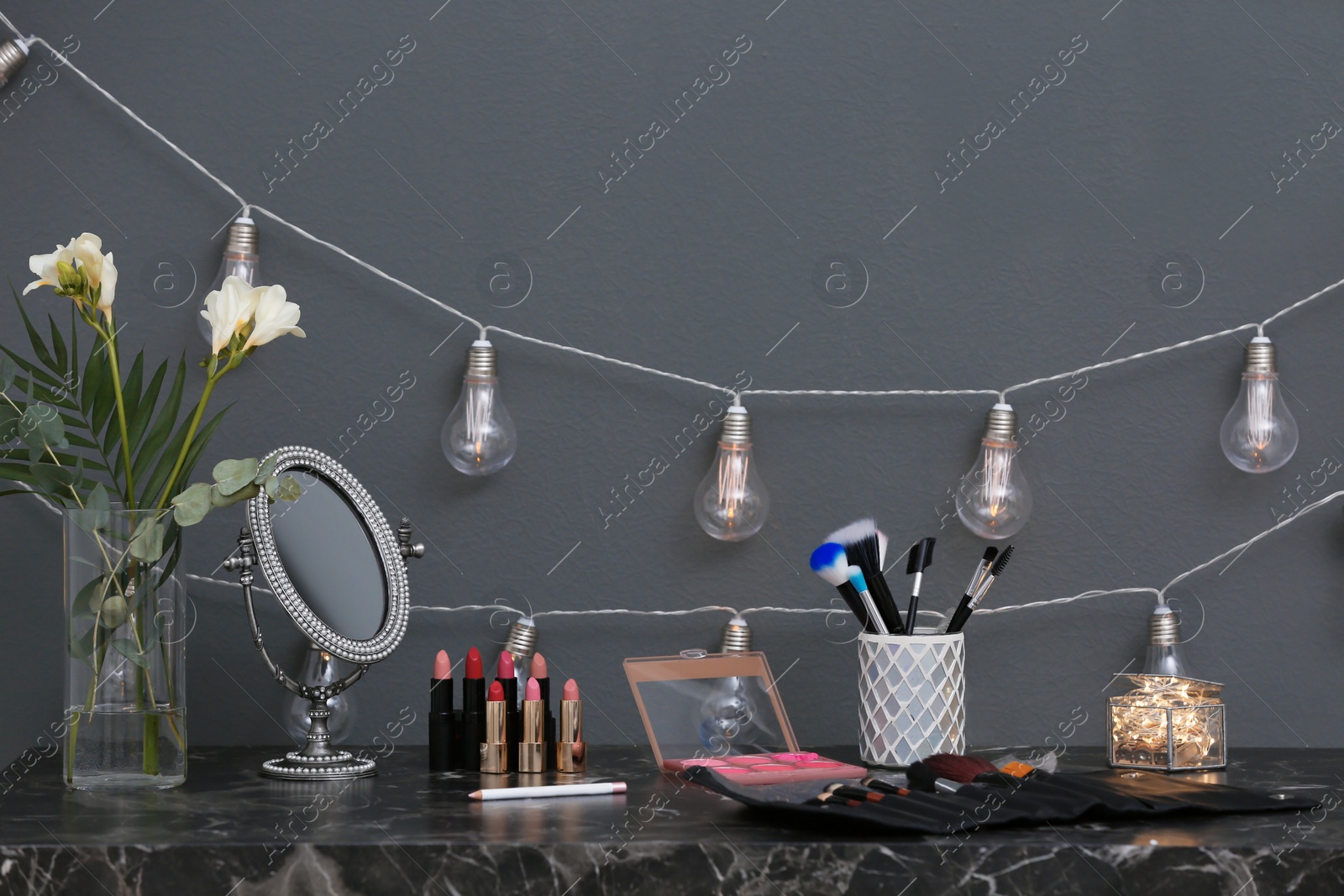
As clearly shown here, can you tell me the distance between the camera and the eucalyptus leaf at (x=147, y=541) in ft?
3.59

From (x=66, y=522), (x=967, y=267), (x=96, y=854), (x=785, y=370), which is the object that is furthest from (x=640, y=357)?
(x=96, y=854)

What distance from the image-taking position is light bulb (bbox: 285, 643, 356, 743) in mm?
1191

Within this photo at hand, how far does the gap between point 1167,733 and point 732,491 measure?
52cm

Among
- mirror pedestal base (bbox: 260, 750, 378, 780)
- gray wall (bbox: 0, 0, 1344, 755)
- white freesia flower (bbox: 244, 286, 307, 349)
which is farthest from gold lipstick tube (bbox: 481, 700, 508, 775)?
white freesia flower (bbox: 244, 286, 307, 349)

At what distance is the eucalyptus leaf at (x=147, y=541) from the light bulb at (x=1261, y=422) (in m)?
1.18

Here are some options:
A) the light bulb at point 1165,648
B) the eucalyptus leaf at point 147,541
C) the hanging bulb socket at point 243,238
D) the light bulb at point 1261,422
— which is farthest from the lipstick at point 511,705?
the light bulb at point 1261,422

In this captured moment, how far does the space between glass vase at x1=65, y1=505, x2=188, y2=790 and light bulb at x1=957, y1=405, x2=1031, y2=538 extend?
87 cm

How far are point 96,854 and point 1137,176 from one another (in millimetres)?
1308

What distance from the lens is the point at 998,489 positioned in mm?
1342

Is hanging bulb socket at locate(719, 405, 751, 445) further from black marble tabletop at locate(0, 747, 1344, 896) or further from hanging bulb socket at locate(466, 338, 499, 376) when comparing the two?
black marble tabletop at locate(0, 747, 1344, 896)

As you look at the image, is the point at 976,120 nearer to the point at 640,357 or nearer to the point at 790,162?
the point at 790,162

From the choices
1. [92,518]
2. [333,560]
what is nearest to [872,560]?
[333,560]

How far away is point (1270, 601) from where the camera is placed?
1388 millimetres

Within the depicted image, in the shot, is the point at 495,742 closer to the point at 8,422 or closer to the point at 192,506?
the point at 192,506
